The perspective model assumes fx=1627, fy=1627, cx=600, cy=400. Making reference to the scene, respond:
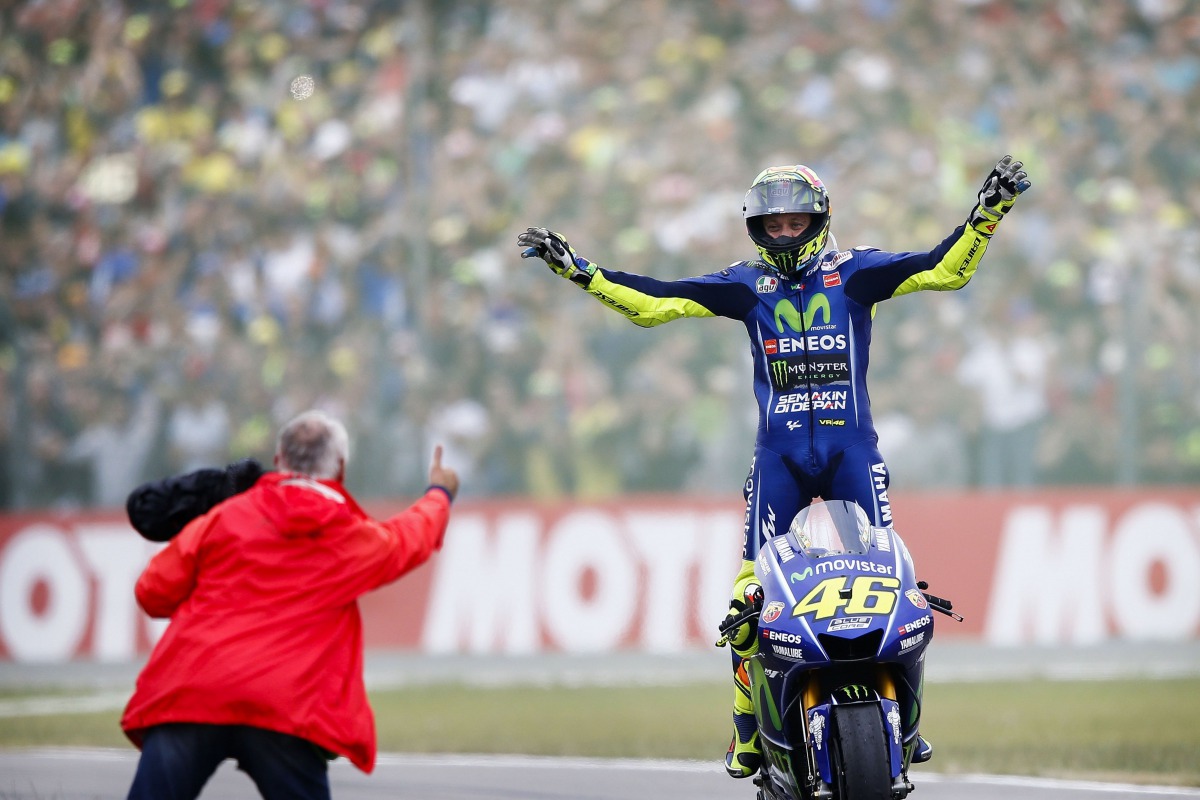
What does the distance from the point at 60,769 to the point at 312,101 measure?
10620 millimetres

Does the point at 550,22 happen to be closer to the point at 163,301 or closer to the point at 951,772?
the point at 163,301

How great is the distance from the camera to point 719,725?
36.0 ft

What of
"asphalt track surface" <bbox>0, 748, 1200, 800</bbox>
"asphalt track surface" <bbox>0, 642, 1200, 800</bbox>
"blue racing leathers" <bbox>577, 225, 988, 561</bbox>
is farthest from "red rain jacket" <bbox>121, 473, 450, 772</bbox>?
"asphalt track surface" <bbox>0, 642, 1200, 800</bbox>

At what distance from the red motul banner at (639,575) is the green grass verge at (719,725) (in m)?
1.20

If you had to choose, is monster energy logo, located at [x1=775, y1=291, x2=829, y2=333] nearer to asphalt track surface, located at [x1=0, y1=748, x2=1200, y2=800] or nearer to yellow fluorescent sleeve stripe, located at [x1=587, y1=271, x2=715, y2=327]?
yellow fluorescent sleeve stripe, located at [x1=587, y1=271, x2=715, y2=327]

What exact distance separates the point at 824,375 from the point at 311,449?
88.3 inches

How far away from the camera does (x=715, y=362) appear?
1583cm

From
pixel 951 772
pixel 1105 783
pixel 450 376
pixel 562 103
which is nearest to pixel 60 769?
pixel 951 772

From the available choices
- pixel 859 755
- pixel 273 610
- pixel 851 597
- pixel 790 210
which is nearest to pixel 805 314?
pixel 790 210

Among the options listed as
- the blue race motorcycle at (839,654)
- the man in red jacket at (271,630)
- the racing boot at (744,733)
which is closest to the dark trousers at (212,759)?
the man in red jacket at (271,630)

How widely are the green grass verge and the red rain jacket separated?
15.1 feet

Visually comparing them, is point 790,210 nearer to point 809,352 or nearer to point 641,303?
point 809,352

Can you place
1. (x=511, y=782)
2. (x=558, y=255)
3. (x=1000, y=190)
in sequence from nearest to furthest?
(x=1000, y=190) → (x=558, y=255) → (x=511, y=782)

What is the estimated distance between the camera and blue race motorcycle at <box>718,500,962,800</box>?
498cm
